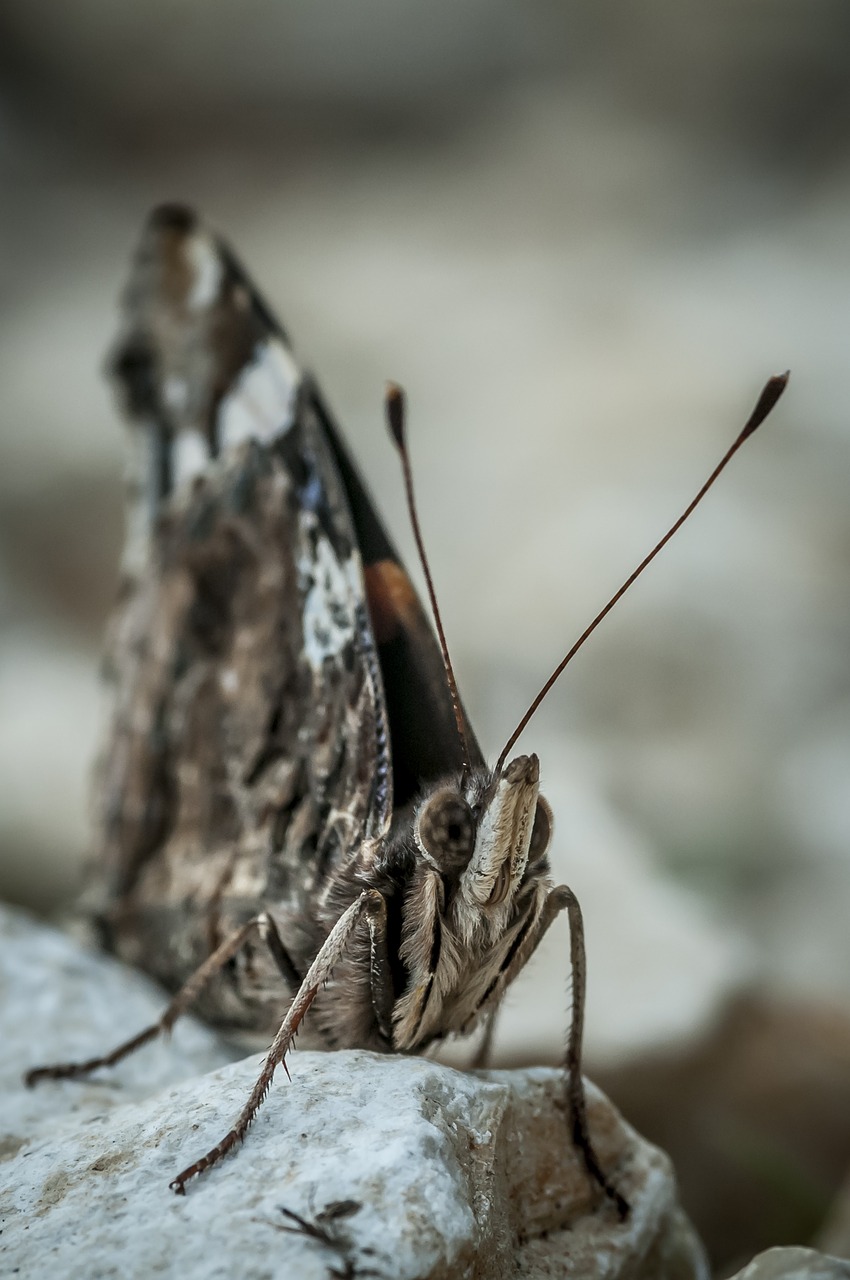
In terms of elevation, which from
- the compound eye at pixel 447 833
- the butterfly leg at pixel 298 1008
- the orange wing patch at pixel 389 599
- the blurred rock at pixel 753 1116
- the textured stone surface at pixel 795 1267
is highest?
the orange wing patch at pixel 389 599

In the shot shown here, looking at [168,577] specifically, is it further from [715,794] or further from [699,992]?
[715,794]

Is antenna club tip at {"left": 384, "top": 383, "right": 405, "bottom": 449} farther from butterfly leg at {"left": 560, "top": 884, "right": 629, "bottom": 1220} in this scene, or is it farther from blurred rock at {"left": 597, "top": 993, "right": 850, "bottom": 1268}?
blurred rock at {"left": 597, "top": 993, "right": 850, "bottom": 1268}

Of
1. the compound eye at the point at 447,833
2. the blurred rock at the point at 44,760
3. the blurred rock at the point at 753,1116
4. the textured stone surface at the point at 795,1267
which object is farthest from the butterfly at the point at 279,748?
the blurred rock at the point at 44,760

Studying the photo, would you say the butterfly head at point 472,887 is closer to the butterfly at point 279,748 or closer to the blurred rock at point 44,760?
the butterfly at point 279,748

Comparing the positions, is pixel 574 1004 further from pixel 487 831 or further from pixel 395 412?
pixel 395 412

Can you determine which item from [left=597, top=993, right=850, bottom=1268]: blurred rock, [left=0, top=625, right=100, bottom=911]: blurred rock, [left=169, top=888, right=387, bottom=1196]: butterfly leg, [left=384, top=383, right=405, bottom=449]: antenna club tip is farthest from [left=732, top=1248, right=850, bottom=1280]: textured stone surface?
[left=0, top=625, right=100, bottom=911]: blurred rock
